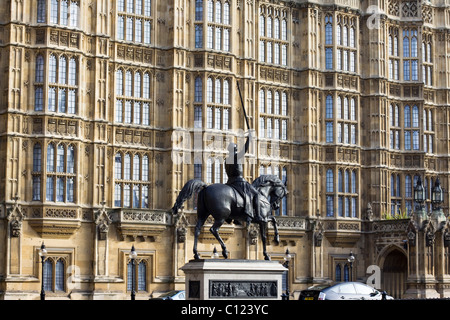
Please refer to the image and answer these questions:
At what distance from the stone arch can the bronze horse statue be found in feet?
84.7

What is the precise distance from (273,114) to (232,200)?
24578 mm

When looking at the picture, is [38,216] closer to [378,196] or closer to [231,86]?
[231,86]

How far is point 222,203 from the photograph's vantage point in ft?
91.2

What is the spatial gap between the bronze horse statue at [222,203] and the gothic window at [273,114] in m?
22.3

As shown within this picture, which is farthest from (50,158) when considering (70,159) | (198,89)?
(198,89)

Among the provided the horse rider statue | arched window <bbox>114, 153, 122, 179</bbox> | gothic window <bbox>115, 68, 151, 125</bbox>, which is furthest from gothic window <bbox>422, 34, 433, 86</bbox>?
the horse rider statue

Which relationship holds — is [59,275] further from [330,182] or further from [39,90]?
[330,182]

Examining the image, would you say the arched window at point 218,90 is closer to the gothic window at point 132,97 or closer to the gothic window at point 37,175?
the gothic window at point 132,97

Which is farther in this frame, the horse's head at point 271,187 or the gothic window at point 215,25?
the gothic window at point 215,25

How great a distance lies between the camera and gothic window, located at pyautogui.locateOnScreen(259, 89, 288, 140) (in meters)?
51.8

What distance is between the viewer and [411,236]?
50438 millimetres

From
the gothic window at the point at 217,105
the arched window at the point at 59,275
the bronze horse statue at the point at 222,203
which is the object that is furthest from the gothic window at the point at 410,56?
the bronze horse statue at the point at 222,203

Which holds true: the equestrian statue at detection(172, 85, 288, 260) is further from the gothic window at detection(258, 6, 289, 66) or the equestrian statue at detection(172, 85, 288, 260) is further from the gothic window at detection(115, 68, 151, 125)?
the gothic window at detection(258, 6, 289, 66)

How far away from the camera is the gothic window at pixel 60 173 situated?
142 ft
